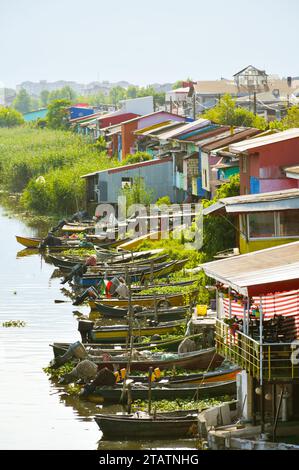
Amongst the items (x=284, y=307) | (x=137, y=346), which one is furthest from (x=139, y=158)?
(x=284, y=307)

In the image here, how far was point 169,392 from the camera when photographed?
71.0ft

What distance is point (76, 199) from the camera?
56.3m

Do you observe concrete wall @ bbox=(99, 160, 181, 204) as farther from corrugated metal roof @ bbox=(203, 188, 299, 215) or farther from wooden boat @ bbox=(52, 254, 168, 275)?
corrugated metal roof @ bbox=(203, 188, 299, 215)

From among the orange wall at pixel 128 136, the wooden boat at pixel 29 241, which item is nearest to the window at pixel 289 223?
the wooden boat at pixel 29 241

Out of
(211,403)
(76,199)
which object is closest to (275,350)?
(211,403)

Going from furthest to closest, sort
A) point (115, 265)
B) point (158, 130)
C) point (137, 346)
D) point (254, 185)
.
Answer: point (158, 130) < point (115, 265) < point (254, 185) < point (137, 346)

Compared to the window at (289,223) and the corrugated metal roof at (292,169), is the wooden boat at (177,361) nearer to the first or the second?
the window at (289,223)

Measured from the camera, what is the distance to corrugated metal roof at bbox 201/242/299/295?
16438 millimetres

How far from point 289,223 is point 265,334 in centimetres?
753

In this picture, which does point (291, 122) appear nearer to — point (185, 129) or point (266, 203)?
point (185, 129)

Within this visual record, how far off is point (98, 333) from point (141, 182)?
77.1 feet

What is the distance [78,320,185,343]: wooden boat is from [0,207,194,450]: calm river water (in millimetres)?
1115

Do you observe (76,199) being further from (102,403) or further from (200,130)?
(102,403)
